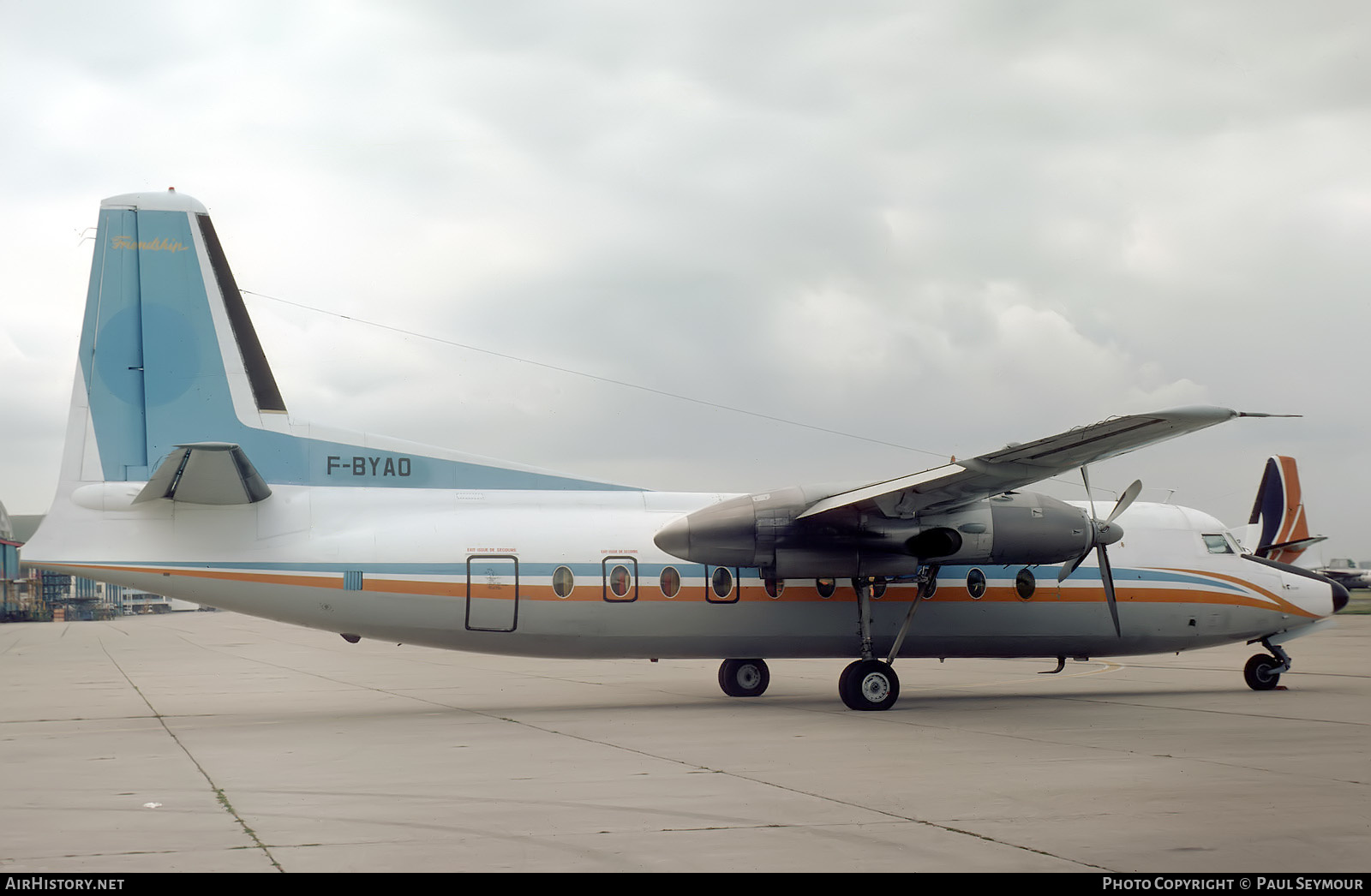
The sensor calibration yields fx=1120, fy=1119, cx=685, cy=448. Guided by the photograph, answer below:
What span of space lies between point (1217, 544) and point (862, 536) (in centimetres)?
711

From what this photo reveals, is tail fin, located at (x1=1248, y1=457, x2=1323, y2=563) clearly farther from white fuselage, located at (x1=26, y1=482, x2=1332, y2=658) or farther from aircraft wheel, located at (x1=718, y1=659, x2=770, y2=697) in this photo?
aircraft wheel, located at (x1=718, y1=659, x2=770, y2=697)

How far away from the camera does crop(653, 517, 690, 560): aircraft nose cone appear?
15.7m

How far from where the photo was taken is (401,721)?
1542 centimetres

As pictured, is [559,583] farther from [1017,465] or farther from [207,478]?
[1017,465]

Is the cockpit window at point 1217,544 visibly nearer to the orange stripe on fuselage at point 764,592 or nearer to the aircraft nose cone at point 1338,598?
the orange stripe on fuselage at point 764,592

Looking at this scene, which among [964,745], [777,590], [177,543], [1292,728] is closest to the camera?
[964,745]

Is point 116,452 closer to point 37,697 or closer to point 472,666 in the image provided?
point 37,697

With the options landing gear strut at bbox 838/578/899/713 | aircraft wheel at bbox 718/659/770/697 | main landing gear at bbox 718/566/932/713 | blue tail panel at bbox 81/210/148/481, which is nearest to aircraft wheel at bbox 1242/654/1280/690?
main landing gear at bbox 718/566/932/713

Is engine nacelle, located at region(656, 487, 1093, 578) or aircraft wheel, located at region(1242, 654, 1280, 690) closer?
engine nacelle, located at region(656, 487, 1093, 578)

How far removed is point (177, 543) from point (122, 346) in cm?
283

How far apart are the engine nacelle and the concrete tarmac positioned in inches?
84.4

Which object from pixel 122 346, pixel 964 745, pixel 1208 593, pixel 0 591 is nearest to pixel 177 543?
pixel 122 346

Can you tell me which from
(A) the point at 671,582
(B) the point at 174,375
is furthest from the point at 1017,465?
(B) the point at 174,375

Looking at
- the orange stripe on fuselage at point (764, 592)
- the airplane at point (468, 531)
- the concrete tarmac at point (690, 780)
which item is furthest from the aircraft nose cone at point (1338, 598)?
the airplane at point (468, 531)
